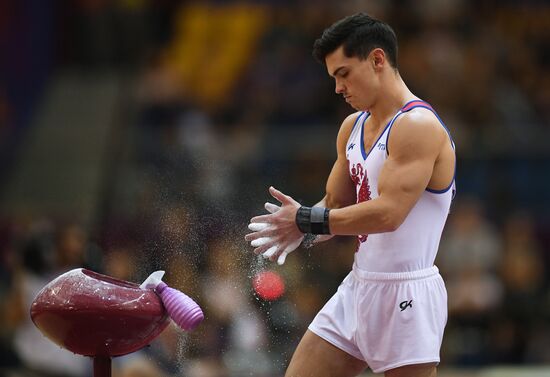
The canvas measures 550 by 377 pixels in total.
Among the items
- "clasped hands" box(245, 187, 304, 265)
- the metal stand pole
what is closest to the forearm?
"clasped hands" box(245, 187, 304, 265)

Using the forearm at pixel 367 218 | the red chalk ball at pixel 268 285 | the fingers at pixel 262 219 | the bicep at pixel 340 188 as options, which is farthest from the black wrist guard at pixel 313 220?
the red chalk ball at pixel 268 285

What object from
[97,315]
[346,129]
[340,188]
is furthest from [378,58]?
[97,315]

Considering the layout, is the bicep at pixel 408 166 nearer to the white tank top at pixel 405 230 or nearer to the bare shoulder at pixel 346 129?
the white tank top at pixel 405 230

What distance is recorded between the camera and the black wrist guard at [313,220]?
193 inches

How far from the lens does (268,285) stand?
21.4 ft

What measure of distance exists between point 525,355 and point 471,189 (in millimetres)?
2096

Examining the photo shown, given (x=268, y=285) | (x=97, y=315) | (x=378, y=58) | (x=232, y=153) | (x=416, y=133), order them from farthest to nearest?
(x=232, y=153), (x=268, y=285), (x=378, y=58), (x=416, y=133), (x=97, y=315)

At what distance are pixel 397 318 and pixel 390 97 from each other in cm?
105

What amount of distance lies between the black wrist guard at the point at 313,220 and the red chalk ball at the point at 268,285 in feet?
3.30

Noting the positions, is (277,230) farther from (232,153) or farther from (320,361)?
(232,153)

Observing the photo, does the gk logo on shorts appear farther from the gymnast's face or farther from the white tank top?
the gymnast's face

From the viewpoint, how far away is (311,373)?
5.23m

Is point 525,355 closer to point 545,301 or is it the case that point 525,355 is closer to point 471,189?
point 545,301

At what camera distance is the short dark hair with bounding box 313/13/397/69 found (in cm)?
502
